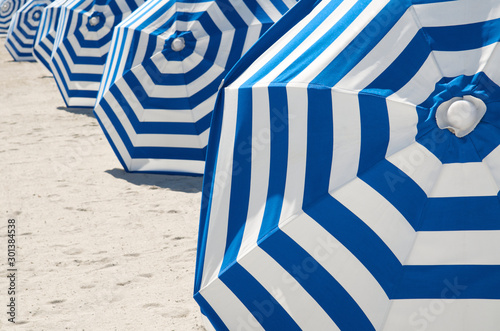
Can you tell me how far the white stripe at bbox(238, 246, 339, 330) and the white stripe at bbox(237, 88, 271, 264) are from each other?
0.07m

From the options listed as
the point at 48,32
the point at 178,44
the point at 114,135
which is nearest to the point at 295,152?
the point at 178,44

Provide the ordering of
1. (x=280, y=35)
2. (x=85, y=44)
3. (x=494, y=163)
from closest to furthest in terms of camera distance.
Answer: (x=494, y=163)
(x=280, y=35)
(x=85, y=44)

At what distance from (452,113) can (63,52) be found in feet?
22.1

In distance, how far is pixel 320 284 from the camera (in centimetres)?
254

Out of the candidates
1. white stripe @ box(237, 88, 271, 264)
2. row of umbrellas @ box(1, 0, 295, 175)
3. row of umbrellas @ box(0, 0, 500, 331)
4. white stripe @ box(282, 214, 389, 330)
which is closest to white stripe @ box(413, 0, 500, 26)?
row of umbrellas @ box(0, 0, 500, 331)

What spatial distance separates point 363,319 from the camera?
97.8 inches

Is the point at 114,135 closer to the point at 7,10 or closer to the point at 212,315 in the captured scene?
the point at 212,315

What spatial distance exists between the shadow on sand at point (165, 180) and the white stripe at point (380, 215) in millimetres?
2959

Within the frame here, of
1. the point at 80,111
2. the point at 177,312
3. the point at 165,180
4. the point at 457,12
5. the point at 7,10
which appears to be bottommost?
the point at 7,10

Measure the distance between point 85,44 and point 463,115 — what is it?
6.47m

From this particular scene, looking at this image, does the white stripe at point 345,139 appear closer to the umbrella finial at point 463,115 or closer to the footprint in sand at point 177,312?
the umbrella finial at point 463,115

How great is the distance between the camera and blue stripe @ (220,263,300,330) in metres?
2.65

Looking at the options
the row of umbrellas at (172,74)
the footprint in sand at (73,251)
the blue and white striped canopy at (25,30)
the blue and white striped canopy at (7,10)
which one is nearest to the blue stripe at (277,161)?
the footprint in sand at (73,251)

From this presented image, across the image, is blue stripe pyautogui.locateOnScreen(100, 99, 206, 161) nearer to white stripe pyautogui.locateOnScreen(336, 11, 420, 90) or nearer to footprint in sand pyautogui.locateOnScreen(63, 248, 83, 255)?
footprint in sand pyautogui.locateOnScreen(63, 248, 83, 255)
